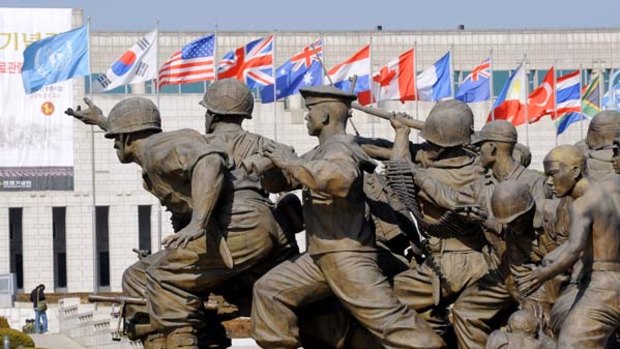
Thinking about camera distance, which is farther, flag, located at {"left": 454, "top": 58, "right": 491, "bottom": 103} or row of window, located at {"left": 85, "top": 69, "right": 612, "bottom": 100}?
row of window, located at {"left": 85, "top": 69, "right": 612, "bottom": 100}

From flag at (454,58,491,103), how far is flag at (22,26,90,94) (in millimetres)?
10577

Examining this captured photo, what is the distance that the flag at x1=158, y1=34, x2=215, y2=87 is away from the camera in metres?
53.5

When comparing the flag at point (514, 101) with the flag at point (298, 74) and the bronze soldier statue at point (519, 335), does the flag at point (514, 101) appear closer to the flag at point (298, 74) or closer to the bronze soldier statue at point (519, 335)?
the flag at point (298, 74)

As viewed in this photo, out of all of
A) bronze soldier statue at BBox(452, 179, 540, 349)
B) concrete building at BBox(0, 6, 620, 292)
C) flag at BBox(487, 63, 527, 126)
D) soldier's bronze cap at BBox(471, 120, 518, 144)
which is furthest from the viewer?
concrete building at BBox(0, 6, 620, 292)

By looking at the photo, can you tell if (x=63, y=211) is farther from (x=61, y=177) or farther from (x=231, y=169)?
(x=231, y=169)

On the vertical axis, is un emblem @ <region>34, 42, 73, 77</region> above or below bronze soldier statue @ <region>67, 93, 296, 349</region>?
above

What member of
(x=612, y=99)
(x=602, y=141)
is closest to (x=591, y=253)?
(x=602, y=141)

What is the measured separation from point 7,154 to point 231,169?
58.3 m

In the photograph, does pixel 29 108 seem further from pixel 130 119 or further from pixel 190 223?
pixel 190 223

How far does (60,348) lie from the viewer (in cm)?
4209

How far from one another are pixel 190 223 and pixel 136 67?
130 feet

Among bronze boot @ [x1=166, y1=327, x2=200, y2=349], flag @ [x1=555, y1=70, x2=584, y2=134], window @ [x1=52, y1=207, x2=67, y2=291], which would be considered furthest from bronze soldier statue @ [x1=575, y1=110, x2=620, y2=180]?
window @ [x1=52, y1=207, x2=67, y2=291]

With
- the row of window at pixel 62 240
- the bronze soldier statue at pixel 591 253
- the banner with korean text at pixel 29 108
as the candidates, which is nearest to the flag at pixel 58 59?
the banner with korean text at pixel 29 108

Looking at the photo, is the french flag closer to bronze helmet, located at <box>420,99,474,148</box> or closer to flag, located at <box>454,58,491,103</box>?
flag, located at <box>454,58,491,103</box>
